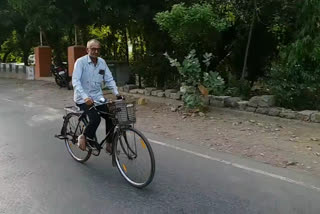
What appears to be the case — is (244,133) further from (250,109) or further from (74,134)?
(74,134)

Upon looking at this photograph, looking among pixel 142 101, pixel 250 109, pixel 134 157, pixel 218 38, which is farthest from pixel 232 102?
pixel 134 157

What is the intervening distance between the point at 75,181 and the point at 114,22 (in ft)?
29.8

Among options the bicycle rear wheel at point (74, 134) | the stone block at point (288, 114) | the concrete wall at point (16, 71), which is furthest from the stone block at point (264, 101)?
the concrete wall at point (16, 71)

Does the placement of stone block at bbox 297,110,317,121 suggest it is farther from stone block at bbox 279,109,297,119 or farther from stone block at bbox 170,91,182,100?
stone block at bbox 170,91,182,100

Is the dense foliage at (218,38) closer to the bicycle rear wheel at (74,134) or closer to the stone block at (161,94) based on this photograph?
the stone block at (161,94)

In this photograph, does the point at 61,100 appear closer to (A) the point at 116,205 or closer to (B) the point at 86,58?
(B) the point at 86,58

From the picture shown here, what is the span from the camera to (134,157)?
486cm

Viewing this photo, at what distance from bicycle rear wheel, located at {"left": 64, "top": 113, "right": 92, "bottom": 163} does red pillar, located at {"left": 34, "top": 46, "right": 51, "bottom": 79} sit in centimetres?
1422

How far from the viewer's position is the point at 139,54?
45.5 feet

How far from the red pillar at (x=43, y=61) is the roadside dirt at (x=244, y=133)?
10.5 m

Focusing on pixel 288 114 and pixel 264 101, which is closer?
pixel 288 114

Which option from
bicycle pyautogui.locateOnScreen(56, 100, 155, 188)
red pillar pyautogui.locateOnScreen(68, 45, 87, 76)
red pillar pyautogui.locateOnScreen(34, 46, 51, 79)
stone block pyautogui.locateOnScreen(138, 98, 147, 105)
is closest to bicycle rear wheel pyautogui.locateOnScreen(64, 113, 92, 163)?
bicycle pyautogui.locateOnScreen(56, 100, 155, 188)

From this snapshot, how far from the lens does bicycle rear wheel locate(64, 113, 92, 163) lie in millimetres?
5607

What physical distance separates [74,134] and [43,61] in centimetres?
1451
